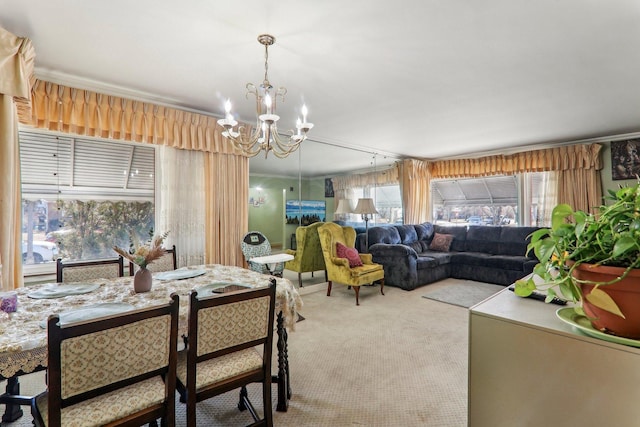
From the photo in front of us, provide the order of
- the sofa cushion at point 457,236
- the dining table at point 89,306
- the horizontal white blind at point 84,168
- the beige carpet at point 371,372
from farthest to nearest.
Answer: the sofa cushion at point 457,236 < the horizontal white blind at point 84,168 < the beige carpet at point 371,372 < the dining table at point 89,306

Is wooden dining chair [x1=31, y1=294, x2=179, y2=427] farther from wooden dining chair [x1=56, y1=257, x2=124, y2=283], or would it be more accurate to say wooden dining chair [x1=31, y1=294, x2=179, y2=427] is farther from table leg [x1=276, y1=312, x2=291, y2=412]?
wooden dining chair [x1=56, y1=257, x2=124, y2=283]

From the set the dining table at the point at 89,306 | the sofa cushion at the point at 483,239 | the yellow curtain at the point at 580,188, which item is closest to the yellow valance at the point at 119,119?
the dining table at the point at 89,306

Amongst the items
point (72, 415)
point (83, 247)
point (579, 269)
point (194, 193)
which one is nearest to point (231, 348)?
point (72, 415)

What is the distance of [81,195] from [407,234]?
4.84 metres

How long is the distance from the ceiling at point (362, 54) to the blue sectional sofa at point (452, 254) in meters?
2.08

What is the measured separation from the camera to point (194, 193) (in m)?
3.44

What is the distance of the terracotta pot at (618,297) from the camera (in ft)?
2.33

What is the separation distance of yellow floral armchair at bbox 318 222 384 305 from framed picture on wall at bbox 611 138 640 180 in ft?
13.1

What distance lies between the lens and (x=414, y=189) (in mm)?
6363

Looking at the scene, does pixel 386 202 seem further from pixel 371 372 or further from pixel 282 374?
pixel 282 374

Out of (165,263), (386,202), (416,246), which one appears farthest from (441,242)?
(165,263)

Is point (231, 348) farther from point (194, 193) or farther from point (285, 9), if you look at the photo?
point (194, 193)

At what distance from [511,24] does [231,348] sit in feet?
8.34

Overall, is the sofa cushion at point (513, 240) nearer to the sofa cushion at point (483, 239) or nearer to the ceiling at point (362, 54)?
the sofa cushion at point (483, 239)
